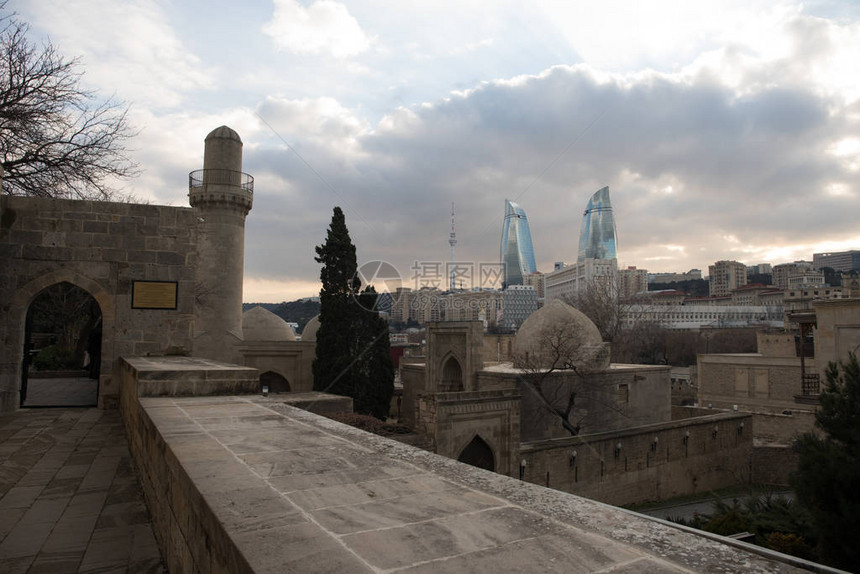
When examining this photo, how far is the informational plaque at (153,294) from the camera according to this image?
772cm

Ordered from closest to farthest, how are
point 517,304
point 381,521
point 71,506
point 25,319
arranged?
1. point 381,521
2. point 71,506
3. point 25,319
4. point 517,304

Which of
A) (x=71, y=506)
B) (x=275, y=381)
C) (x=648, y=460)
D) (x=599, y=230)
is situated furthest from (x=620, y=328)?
(x=599, y=230)

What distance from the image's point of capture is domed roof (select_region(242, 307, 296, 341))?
25.5 metres

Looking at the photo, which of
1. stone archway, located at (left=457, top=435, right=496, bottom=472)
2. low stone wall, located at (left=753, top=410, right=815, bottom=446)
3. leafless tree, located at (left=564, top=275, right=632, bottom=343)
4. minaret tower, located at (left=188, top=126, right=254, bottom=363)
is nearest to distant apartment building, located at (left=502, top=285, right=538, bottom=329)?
leafless tree, located at (left=564, top=275, right=632, bottom=343)

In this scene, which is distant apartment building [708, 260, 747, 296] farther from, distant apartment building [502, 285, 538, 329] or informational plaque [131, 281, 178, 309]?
informational plaque [131, 281, 178, 309]

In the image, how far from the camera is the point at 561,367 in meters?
19.0

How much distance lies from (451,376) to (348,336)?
4559 mm

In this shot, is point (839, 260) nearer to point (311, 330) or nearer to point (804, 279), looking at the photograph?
point (804, 279)

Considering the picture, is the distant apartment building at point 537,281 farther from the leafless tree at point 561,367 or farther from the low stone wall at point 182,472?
the low stone wall at point 182,472

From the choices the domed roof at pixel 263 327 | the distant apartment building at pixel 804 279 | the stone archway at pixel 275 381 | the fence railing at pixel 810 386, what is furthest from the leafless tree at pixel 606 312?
the distant apartment building at pixel 804 279

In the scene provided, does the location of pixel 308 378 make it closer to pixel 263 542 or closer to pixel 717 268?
pixel 263 542

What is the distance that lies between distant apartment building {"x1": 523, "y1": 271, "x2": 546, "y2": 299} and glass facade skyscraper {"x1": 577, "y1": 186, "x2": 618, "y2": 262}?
39.3 feet

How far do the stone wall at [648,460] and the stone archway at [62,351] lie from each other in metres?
10.8

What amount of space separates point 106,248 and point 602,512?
7797 mm
